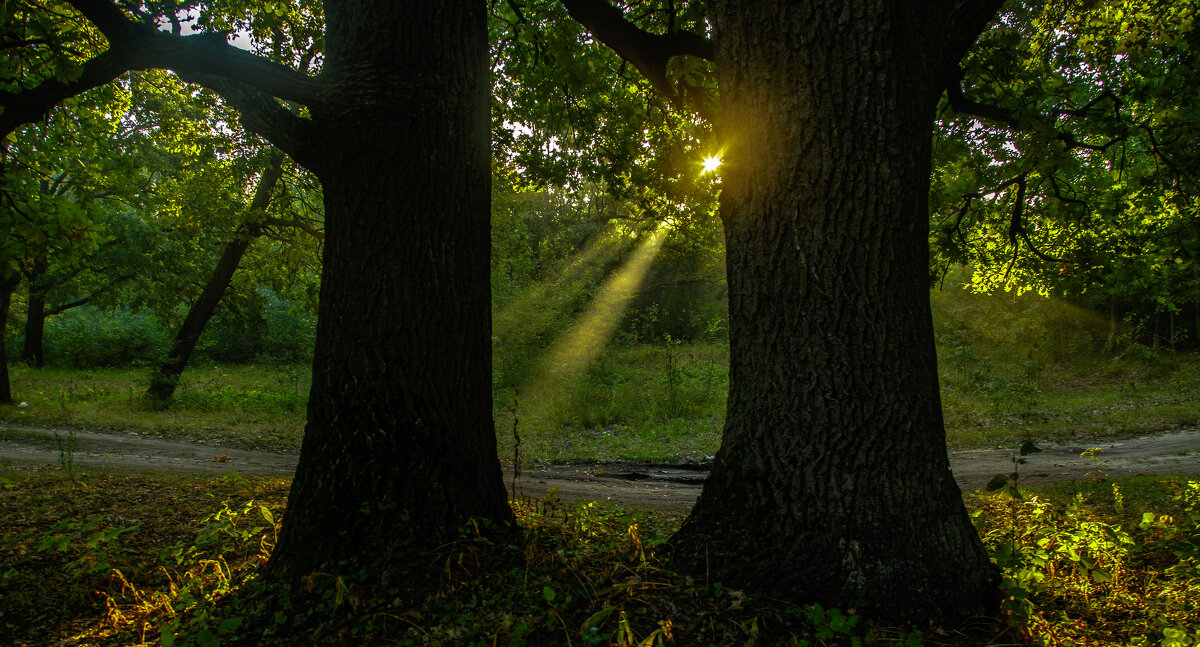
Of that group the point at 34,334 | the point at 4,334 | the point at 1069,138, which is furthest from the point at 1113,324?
the point at 34,334

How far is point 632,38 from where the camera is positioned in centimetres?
465

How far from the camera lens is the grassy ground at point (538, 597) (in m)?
2.59

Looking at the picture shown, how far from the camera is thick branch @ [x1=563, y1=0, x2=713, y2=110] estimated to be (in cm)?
459

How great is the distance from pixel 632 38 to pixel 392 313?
2981mm

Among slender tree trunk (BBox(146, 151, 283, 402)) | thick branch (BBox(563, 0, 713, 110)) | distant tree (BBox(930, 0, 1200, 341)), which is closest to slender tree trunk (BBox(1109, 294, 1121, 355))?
distant tree (BBox(930, 0, 1200, 341))

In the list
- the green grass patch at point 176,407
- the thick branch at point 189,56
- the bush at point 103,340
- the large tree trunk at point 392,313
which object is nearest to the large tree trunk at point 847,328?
the large tree trunk at point 392,313

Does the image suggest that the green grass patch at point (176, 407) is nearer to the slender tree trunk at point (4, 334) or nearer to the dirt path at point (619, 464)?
the slender tree trunk at point (4, 334)

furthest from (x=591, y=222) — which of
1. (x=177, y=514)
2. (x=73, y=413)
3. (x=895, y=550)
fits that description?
(x=895, y=550)

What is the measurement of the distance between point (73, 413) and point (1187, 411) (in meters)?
22.8

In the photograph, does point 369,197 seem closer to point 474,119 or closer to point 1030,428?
point 474,119

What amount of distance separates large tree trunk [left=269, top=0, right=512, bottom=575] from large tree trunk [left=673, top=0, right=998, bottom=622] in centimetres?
160

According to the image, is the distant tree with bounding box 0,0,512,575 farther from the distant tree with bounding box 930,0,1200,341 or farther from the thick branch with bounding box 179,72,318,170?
the distant tree with bounding box 930,0,1200,341

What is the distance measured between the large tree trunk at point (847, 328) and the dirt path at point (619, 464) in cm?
320

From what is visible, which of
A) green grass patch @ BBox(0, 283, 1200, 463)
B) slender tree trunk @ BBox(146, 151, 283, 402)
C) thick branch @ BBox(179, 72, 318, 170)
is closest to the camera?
thick branch @ BBox(179, 72, 318, 170)
